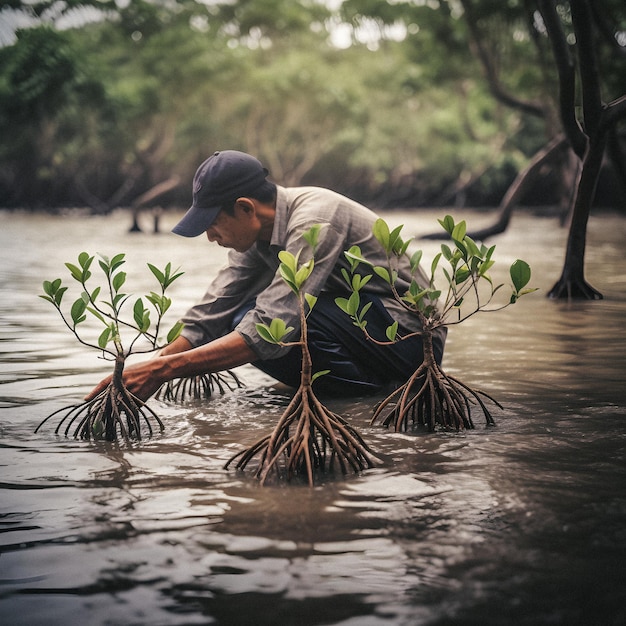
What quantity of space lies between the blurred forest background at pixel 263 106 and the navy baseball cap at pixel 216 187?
20.3 metres

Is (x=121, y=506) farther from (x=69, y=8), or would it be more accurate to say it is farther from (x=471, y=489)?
(x=69, y=8)

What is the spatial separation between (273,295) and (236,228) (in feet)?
1.59

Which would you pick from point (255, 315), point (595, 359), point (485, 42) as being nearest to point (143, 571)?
point (255, 315)

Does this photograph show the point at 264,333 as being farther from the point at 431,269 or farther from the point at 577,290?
the point at 577,290

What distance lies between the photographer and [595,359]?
20.6 feet

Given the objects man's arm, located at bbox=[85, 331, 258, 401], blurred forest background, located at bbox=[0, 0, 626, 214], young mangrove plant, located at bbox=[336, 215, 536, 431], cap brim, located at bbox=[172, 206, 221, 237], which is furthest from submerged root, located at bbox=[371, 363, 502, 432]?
blurred forest background, located at bbox=[0, 0, 626, 214]

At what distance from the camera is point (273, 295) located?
13.6ft

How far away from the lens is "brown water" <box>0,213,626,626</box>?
245 centimetres

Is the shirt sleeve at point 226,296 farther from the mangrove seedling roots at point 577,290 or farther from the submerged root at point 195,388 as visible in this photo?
the mangrove seedling roots at point 577,290

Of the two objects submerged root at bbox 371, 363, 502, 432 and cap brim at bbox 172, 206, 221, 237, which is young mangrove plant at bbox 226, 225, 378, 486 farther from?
cap brim at bbox 172, 206, 221, 237

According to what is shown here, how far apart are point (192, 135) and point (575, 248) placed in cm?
3716

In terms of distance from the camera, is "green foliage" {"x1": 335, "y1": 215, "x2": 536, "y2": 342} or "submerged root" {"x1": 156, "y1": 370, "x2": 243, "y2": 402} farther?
"submerged root" {"x1": 156, "y1": 370, "x2": 243, "y2": 402}

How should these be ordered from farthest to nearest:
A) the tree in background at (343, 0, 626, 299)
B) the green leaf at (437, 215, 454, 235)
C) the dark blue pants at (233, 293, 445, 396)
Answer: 1. the tree in background at (343, 0, 626, 299)
2. the dark blue pants at (233, 293, 445, 396)
3. the green leaf at (437, 215, 454, 235)

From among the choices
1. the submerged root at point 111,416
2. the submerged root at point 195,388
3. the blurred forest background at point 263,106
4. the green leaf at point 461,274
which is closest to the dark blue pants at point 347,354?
the submerged root at point 195,388
